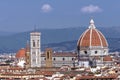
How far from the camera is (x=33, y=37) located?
113 metres

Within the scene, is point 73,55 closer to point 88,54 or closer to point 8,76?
point 88,54

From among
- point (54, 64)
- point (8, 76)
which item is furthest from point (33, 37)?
point (8, 76)

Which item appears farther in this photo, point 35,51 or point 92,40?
point 92,40

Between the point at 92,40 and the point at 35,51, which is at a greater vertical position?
the point at 92,40

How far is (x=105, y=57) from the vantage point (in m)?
109

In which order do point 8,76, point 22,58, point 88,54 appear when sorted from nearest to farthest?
point 8,76, point 88,54, point 22,58

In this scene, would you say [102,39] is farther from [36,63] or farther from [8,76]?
[8,76]

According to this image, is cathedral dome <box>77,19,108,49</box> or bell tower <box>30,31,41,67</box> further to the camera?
cathedral dome <box>77,19,108,49</box>

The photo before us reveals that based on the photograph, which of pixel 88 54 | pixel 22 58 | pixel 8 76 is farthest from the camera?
pixel 22 58

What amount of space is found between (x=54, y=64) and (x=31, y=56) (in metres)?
6.53

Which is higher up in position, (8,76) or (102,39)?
(102,39)

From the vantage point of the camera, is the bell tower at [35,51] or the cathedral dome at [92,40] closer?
the bell tower at [35,51]

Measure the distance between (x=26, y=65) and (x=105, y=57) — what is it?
11.1 m

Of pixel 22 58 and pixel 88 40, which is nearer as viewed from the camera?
pixel 88 40
